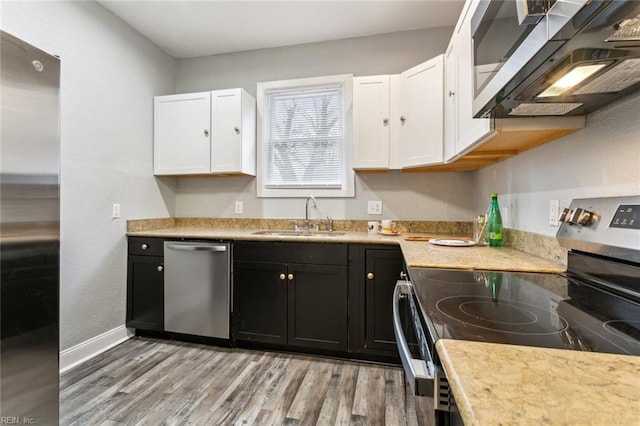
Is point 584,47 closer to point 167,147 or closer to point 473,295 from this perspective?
point 473,295

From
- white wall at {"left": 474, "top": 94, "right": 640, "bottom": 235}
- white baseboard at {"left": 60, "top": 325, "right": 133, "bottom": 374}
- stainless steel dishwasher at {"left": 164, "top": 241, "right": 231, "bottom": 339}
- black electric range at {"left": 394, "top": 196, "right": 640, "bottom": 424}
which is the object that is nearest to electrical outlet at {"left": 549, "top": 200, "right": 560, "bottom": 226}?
white wall at {"left": 474, "top": 94, "right": 640, "bottom": 235}

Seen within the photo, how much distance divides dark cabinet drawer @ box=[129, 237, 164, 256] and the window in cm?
98

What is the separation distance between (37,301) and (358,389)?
166 centimetres

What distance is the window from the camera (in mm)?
2736

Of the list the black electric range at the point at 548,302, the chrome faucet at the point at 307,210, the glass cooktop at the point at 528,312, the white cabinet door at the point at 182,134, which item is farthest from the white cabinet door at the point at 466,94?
the white cabinet door at the point at 182,134

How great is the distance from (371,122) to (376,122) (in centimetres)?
4

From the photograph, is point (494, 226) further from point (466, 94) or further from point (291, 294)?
point (291, 294)

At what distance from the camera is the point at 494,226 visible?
1.76 meters

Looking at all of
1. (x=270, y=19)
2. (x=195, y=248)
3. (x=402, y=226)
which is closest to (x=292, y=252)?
(x=195, y=248)

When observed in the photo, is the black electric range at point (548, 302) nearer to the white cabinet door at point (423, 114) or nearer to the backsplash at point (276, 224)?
the white cabinet door at point (423, 114)

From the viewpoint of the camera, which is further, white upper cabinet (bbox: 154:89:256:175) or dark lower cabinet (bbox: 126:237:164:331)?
white upper cabinet (bbox: 154:89:256:175)

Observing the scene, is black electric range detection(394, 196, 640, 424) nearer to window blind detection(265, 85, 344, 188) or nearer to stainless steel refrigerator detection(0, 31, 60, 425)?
stainless steel refrigerator detection(0, 31, 60, 425)

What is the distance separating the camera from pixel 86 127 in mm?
2164

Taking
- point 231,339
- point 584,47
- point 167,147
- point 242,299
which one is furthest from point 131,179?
point 584,47
